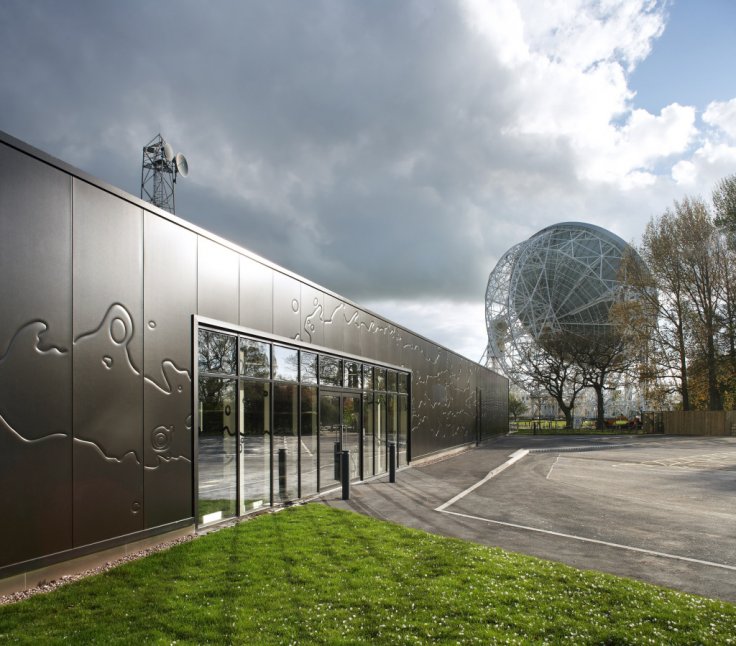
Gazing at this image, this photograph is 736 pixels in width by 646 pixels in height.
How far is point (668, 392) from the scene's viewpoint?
48656 millimetres

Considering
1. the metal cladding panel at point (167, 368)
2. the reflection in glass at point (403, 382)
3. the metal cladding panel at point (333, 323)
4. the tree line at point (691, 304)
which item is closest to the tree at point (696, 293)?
the tree line at point (691, 304)

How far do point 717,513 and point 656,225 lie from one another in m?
42.8

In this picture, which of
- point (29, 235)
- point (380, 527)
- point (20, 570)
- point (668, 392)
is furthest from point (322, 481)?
point (668, 392)

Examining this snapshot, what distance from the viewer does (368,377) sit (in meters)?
19.3

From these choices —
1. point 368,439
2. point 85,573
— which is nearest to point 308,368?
point 368,439

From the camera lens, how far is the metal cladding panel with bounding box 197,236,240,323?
10.8m

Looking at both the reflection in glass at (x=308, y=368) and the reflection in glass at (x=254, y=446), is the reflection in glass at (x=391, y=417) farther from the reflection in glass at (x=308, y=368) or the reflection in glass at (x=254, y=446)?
the reflection in glass at (x=254, y=446)

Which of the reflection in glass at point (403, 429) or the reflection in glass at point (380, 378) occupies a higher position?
the reflection in glass at point (380, 378)

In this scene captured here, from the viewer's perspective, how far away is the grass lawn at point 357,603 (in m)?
5.80

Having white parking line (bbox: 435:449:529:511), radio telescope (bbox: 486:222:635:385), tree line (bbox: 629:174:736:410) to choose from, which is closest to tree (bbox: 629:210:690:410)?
tree line (bbox: 629:174:736:410)

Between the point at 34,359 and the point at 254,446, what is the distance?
540cm

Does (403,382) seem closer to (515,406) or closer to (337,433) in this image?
(337,433)

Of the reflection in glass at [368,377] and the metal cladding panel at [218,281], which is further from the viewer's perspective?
the reflection in glass at [368,377]

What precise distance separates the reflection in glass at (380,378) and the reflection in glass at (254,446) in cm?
791
